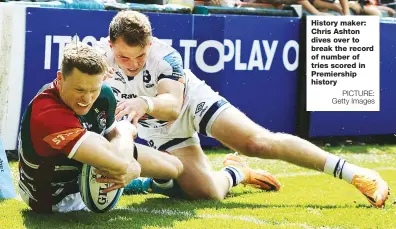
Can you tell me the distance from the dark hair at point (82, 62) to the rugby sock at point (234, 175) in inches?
81.0

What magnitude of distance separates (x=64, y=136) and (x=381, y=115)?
6.73 metres

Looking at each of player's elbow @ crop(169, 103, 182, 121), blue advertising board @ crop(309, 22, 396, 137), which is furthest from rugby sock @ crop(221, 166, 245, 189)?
blue advertising board @ crop(309, 22, 396, 137)

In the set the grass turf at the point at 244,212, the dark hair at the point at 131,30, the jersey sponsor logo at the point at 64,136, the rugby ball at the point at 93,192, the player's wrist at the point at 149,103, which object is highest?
the dark hair at the point at 131,30

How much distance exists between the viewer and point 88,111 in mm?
5168

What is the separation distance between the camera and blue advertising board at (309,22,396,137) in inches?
410

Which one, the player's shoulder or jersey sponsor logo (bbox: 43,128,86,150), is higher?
the player's shoulder

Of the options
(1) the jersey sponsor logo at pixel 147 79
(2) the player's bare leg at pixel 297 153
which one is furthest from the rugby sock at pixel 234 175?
(1) the jersey sponsor logo at pixel 147 79

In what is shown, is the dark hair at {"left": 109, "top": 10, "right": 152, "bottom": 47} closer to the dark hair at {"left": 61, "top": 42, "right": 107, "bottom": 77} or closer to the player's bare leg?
the dark hair at {"left": 61, "top": 42, "right": 107, "bottom": 77}

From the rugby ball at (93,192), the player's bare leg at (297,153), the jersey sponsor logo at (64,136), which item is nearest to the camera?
the jersey sponsor logo at (64,136)

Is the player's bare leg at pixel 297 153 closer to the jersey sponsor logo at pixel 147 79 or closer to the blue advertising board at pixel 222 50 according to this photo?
the jersey sponsor logo at pixel 147 79

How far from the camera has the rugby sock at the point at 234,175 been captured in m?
6.66

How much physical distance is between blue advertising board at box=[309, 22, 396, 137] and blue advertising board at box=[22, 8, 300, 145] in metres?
0.55
